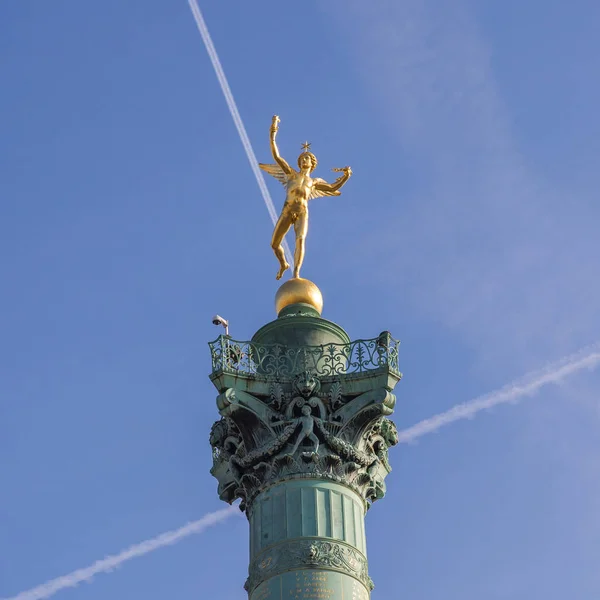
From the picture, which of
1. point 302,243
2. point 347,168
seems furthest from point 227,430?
point 347,168

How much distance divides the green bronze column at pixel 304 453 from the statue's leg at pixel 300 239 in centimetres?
429

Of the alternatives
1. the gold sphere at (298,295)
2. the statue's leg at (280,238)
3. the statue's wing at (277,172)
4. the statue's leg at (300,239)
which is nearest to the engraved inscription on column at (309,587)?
the gold sphere at (298,295)

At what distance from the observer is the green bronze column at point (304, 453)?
1409 inches

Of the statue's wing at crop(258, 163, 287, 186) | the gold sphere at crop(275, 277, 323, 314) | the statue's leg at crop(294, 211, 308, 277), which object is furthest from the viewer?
the statue's wing at crop(258, 163, 287, 186)

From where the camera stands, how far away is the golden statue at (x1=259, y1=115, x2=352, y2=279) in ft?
145

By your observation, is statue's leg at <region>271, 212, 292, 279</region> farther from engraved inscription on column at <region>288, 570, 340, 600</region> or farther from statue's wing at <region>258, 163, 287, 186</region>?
engraved inscription on column at <region>288, 570, 340, 600</region>

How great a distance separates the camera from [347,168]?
45688mm

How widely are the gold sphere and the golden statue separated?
130cm

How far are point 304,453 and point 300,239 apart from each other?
354 inches

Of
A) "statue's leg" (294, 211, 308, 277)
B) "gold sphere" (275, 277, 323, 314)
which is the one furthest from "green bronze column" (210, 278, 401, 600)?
"statue's leg" (294, 211, 308, 277)

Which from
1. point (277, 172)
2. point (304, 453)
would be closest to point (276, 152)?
point (277, 172)

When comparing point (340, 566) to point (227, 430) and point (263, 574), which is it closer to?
point (263, 574)

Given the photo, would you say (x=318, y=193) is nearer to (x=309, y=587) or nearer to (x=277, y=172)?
(x=277, y=172)

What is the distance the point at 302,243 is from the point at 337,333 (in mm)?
4238
